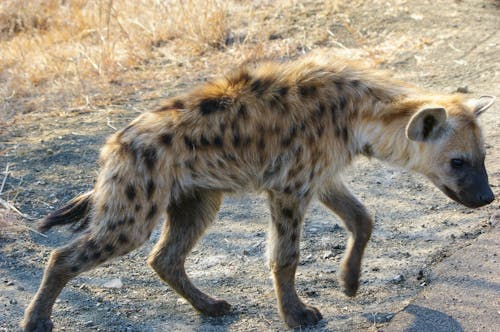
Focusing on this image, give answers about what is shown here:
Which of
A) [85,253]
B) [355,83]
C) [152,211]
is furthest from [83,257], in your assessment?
[355,83]

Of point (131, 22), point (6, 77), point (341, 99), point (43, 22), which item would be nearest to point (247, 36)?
point (131, 22)

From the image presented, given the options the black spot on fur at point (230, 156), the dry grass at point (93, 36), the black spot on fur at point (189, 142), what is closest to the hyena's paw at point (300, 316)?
the black spot on fur at point (230, 156)

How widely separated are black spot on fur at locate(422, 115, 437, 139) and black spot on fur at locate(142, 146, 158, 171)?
3.24 feet

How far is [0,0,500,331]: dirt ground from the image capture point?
303 cm

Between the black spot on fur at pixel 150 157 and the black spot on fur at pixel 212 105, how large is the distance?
0.81 feet

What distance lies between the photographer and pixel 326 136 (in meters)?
3.00

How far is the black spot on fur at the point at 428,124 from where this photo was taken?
290 centimetres

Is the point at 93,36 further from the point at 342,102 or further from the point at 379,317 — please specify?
the point at 379,317

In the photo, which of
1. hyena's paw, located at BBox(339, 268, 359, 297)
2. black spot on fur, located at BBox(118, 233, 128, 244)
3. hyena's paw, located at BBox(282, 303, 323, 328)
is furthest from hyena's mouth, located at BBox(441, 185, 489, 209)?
black spot on fur, located at BBox(118, 233, 128, 244)

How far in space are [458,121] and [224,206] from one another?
1380 mm

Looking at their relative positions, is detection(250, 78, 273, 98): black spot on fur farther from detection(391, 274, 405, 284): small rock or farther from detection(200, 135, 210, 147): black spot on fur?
detection(391, 274, 405, 284): small rock

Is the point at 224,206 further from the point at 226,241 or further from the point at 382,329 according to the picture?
the point at 382,329

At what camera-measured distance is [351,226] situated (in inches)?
126

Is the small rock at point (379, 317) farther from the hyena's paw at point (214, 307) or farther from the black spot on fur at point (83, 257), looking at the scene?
the black spot on fur at point (83, 257)
